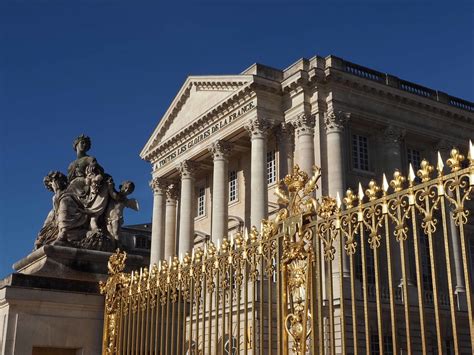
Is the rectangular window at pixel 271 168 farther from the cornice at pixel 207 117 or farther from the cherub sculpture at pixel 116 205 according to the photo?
the cherub sculpture at pixel 116 205

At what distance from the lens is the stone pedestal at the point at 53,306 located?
7.55 metres

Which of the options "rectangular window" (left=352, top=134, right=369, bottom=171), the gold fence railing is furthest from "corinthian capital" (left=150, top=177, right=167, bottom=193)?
the gold fence railing

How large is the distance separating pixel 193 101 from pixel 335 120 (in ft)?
34.0

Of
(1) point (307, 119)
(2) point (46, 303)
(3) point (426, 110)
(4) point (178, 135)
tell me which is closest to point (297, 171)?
(2) point (46, 303)

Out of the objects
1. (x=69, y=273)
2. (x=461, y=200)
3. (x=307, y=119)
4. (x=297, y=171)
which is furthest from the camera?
(x=307, y=119)

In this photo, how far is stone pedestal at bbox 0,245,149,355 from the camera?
7.55m

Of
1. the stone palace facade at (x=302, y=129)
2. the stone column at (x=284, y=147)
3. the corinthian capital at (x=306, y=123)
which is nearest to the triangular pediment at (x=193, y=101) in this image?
the stone palace facade at (x=302, y=129)

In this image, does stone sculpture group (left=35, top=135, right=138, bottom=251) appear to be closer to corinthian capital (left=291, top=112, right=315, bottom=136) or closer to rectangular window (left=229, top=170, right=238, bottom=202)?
corinthian capital (left=291, top=112, right=315, bottom=136)

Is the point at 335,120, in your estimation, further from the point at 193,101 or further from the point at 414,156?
the point at 193,101

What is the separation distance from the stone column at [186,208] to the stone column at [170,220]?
105 inches

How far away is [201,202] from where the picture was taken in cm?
4144

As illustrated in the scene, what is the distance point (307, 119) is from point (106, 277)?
2361 cm

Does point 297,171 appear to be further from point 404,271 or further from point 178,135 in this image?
point 178,135

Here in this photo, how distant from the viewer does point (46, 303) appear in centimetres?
779
